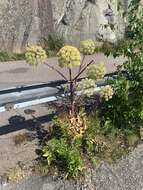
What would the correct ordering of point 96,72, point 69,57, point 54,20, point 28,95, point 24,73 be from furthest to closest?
point 54,20 → point 24,73 → point 28,95 → point 96,72 → point 69,57

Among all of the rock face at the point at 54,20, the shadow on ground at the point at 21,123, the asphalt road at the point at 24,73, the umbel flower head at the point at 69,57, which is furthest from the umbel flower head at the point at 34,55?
the rock face at the point at 54,20

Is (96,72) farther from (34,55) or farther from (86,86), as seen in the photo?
(34,55)

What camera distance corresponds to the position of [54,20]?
44.4 ft

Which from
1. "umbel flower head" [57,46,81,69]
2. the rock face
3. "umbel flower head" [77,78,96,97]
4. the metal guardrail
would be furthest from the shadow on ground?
the rock face

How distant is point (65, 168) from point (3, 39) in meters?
7.56

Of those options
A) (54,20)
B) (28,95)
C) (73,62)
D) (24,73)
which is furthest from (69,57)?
(54,20)

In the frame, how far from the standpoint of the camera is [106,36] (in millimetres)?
14180

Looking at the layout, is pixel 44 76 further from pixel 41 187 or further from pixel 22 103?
pixel 41 187

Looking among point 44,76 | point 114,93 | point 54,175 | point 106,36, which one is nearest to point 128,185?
point 54,175

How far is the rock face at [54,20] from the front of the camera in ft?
40.7

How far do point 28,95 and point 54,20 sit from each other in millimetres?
7901

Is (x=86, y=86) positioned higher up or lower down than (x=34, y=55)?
lower down

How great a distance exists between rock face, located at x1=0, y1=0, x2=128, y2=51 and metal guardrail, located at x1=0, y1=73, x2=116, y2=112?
20.7ft

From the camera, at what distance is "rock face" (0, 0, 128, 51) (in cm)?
1242
